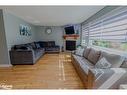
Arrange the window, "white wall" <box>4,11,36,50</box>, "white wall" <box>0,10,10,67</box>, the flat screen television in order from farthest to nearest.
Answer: the flat screen television < "white wall" <box>4,11,36,50</box> < "white wall" <box>0,10,10,67</box> < the window

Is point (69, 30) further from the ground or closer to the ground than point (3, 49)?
further from the ground

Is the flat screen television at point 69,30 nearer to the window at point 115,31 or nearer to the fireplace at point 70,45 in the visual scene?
the fireplace at point 70,45

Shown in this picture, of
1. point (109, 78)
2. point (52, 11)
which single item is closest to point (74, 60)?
point (52, 11)

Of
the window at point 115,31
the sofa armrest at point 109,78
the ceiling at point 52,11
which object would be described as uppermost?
the ceiling at point 52,11

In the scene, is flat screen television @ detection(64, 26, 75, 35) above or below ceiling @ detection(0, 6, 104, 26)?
below

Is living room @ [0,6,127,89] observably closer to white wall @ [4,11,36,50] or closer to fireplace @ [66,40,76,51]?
white wall @ [4,11,36,50]

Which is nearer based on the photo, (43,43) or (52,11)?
(52,11)

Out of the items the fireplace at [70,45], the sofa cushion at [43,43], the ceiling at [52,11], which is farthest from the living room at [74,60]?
the fireplace at [70,45]

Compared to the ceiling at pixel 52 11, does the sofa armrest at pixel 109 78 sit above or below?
below

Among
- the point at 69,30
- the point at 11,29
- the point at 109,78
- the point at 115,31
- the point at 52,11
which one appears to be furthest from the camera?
the point at 69,30

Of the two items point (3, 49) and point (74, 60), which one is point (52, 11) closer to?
point (74, 60)

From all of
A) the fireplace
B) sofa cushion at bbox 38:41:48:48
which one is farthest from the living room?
the fireplace

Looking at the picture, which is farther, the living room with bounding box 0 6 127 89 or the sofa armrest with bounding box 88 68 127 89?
the living room with bounding box 0 6 127 89
